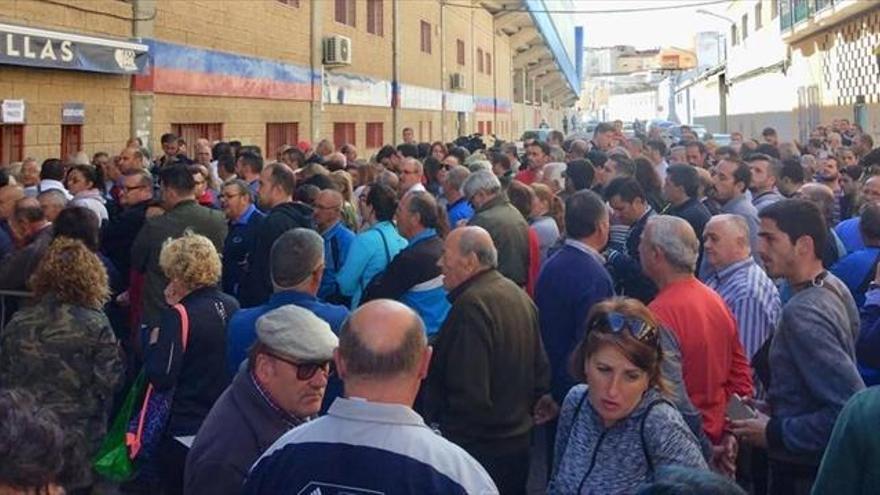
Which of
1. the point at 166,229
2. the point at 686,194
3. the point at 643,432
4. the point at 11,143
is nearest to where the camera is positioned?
the point at 643,432

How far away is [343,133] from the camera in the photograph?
1002 inches

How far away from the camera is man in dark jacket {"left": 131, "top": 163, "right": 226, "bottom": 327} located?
6.89 m

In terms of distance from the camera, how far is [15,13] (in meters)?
11.7

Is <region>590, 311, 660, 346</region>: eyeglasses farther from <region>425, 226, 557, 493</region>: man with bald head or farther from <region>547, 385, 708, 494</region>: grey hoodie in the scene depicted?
<region>425, 226, 557, 493</region>: man with bald head

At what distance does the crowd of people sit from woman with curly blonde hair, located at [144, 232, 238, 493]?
1cm

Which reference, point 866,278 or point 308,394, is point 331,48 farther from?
point 308,394

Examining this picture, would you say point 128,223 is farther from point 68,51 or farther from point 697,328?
point 68,51

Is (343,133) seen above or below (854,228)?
above

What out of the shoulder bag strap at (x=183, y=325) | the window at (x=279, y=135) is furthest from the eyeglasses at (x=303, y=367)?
the window at (x=279, y=135)

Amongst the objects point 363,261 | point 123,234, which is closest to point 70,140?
point 123,234

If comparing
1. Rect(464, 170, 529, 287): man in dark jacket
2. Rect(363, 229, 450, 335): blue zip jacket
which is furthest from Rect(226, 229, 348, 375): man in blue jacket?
Rect(464, 170, 529, 287): man in dark jacket

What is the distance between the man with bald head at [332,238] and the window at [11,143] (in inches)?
232

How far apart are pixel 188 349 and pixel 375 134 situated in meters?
23.6

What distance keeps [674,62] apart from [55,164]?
13330cm
